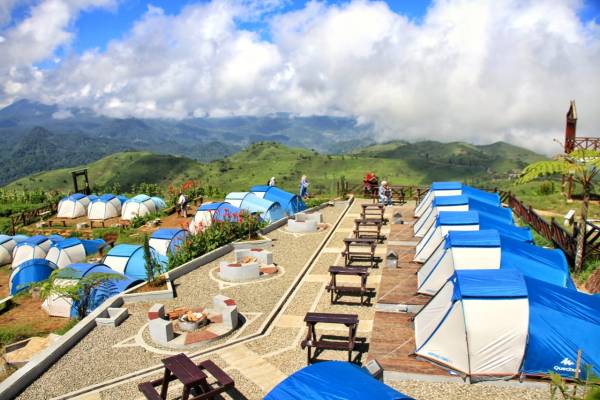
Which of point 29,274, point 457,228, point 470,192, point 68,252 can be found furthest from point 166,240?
point 470,192

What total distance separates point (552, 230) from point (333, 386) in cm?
1530

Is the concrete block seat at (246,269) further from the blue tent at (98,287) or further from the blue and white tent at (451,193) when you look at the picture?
the blue and white tent at (451,193)

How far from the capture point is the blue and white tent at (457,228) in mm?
14383

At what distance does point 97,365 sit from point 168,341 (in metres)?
1.51

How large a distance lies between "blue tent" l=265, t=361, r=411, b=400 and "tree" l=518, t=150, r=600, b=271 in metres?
9.90

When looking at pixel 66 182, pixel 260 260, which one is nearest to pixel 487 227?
pixel 260 260

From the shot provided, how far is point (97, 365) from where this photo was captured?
965cm

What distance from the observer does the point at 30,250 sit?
2583cm

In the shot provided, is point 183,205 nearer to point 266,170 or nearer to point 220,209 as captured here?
point 220,209

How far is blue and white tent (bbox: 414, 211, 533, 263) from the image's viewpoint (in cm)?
1438

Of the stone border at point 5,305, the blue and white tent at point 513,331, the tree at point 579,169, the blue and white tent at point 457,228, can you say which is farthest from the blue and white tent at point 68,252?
the tree at point 579,169

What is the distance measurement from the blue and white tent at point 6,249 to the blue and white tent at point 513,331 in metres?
→ 27.0

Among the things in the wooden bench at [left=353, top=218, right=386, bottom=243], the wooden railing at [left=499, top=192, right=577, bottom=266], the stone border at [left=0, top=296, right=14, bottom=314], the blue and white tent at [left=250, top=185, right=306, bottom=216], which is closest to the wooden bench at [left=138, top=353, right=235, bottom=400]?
the wooden bench at [left=353, top=218, right=386, bottom=243]

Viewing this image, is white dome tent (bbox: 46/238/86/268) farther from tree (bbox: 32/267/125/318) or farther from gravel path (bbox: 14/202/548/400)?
gravel path (bbox: 14/202/548/400)
